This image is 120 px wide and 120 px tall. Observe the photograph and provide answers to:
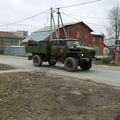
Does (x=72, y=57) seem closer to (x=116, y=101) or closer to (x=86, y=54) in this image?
(x=86, y=54)

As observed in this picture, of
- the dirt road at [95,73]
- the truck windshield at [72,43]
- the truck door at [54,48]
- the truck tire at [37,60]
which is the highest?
the truck windshield at [72,43]

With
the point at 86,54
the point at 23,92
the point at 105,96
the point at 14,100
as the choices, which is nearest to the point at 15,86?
the point at 23,92

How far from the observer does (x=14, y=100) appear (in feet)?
31.7

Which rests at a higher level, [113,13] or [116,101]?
[113,13]

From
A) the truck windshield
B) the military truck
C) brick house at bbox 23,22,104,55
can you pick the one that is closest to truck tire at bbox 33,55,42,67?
the military truck

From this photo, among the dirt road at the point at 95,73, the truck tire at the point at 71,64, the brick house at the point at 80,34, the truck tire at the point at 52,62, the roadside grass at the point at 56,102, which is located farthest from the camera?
the brick house at the point at 80,34

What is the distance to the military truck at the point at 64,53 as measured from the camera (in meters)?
22.4

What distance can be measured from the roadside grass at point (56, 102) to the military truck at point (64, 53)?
9.70 metres

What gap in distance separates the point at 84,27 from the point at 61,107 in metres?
60.2

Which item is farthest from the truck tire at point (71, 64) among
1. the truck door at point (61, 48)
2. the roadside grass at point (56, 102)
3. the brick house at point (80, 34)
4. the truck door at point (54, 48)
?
the brick house at point (80, 34)

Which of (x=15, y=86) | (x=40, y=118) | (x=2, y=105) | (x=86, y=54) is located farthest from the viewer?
(x=86, y=54)

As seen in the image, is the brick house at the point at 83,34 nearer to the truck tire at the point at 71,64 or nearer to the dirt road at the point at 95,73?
the dirt road at the point at 95,73

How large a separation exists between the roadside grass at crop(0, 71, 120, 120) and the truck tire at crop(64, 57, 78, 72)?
9301 millimetres

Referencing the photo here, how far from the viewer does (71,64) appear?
2236 centimetres
